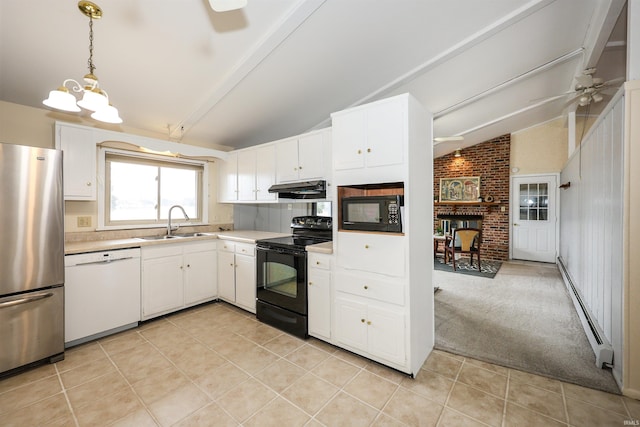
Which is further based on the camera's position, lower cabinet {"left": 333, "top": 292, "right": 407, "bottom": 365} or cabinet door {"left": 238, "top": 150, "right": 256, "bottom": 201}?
cabinet door {"left": 238, "top": 150, "right": 256, "bottom": 201}

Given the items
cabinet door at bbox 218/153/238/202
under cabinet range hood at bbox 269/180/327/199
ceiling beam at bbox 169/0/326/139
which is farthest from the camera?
cabinet door at bbox 218/153/238/202

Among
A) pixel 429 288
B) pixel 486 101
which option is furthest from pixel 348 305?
pixel 486 101

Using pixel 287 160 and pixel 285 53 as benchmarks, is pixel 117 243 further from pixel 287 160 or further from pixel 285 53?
pixel 285 53

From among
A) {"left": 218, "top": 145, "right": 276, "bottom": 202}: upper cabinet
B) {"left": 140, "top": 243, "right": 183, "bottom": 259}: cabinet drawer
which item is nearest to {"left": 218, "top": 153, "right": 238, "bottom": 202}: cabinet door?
{"left": 218, "top": 145, "right": 276, "bottom": 202}: upper cabinet

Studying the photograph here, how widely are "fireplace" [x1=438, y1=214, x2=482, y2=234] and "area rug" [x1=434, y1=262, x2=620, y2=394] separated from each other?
91.1 inches

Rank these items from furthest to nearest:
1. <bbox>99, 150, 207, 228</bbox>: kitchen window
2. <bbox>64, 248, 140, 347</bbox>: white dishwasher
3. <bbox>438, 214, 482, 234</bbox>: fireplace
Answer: <bbox>438, 214, 482, 234</bbox>: fireplace → <bbox>99, 150, 207, 228</bbox>: kitchen window → <bbox>64, 248, 140, 347</bbox>: white dishwasher

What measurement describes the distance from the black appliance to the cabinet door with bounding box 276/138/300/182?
64 cm

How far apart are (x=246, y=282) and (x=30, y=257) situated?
1.87m

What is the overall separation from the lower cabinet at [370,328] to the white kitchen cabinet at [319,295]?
118 millimetres

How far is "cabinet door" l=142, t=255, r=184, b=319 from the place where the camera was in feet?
9.68

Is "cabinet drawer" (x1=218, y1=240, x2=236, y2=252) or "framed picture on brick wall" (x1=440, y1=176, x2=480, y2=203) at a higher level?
"framed picture on brick wall" (x1=440, y1=176, x2=480, y2=203)

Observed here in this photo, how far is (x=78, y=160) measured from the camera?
2777mm

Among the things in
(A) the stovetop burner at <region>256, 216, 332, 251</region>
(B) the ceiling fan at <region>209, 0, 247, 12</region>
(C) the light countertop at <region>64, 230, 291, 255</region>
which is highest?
(B) the ceiling fan at <region>209, 0, 247, 12</region>

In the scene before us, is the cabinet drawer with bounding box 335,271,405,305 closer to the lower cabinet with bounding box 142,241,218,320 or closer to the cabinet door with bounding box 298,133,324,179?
the cabinet door with bounding box 298,133,324,179
